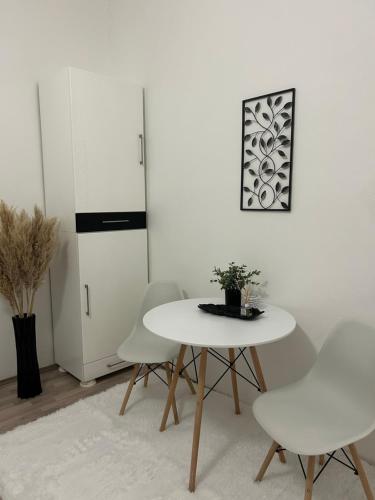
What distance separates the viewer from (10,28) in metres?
2.63

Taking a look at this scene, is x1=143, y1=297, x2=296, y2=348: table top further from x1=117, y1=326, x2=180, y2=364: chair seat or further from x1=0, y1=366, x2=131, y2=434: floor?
x1=0, y1=366, x2=131, y2=434: floor

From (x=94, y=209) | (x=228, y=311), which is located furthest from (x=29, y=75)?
(x=228, y=311)

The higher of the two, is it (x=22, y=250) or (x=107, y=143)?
(x=107, y=143)

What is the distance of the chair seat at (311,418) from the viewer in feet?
4.58

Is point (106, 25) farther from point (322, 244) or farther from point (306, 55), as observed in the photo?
point (322, 244)

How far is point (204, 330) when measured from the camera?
1801mm

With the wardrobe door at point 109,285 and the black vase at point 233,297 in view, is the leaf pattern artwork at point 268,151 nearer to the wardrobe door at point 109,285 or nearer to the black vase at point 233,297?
the black vase at point 233,297

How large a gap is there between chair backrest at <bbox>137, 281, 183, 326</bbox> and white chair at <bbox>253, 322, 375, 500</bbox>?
3.59 feet

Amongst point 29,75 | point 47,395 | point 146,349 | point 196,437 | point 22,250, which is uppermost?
point 29,75

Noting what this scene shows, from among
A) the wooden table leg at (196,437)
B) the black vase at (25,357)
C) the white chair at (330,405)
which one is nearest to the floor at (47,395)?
the black vase at (25,357)

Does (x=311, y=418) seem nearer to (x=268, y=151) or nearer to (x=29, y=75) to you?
(x=268, y=151)

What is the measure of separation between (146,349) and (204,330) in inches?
27.9

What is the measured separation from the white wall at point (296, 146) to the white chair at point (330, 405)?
0.80 feet

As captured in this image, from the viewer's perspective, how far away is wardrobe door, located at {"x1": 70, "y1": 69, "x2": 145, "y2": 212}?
2527 mm
